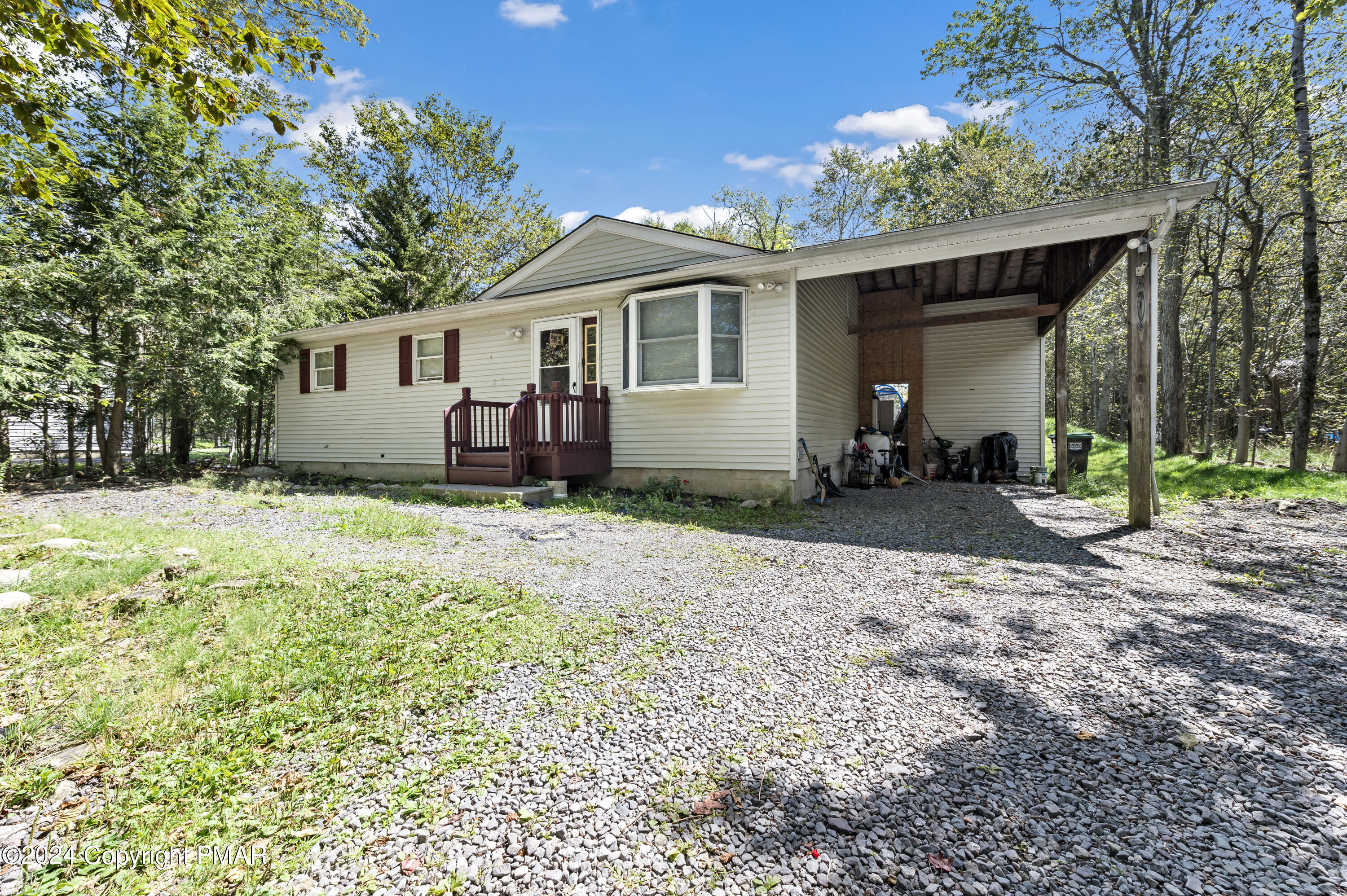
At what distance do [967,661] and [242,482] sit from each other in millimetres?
11230

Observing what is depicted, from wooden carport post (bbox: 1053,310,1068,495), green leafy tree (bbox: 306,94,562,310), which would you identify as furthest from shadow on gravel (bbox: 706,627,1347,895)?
green leafy tree (bbox: 306,94,562,310)

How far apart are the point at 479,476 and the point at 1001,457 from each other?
380 inches

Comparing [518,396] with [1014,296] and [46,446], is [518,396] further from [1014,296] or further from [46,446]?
[1014,296]

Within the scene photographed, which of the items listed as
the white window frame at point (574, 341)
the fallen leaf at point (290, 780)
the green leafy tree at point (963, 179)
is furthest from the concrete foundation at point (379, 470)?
the green leafy tree at point (963, 179)

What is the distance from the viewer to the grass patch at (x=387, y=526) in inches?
193

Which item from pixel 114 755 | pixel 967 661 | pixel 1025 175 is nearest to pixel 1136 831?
pixel 967 661

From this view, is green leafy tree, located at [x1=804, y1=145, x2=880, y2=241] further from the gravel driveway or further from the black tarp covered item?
the gravel driveway

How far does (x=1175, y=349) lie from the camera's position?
11180mm

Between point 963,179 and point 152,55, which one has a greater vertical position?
point 963,179

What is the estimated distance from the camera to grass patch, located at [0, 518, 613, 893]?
142 cm

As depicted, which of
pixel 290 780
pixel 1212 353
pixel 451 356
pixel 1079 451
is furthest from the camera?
pixel 1212 353

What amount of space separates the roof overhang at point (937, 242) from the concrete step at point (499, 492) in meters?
3.16

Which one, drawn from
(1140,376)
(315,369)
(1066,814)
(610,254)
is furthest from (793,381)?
(315,369)

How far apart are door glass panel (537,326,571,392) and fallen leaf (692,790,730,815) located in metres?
7.62
